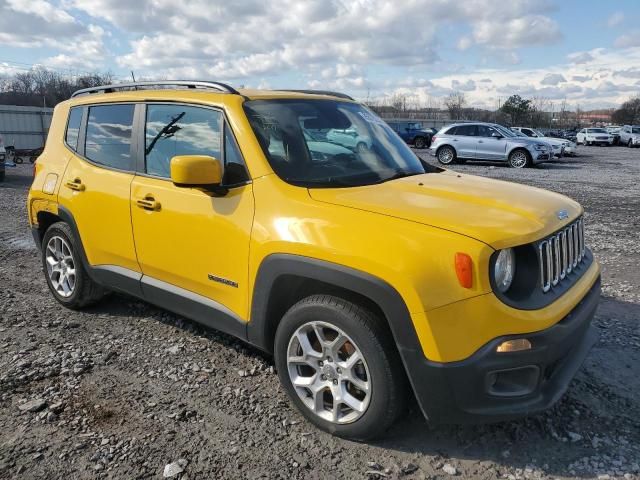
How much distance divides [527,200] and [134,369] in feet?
9.24

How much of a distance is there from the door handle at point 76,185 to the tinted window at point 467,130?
18307mm

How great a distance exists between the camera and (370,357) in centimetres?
266

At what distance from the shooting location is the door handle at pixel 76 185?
427cm

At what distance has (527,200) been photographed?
312 cm

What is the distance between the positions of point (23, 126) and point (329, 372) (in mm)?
26530

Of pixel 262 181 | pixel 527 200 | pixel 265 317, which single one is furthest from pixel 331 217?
pixel 527 200

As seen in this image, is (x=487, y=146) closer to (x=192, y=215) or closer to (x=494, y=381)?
(x=192, y=215)

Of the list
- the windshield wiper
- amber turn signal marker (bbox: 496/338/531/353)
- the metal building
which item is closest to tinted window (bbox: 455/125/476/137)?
the metal building

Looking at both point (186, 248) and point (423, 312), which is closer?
point (423, 312)

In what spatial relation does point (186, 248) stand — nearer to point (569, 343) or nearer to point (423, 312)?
point (423, 312)

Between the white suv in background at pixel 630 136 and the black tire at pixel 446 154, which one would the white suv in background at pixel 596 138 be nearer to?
the white suv in background at pixel 630 136

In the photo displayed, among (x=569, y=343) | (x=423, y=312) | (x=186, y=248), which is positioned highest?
(x=186, y=248)

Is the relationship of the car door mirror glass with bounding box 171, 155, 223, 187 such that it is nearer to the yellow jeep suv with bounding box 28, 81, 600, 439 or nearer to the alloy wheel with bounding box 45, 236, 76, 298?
the yellow jeep suv with bounding box 28, 81, 600, 439

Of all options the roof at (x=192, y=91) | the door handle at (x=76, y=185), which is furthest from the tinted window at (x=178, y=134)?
the door handle at (x=76, y=185)
